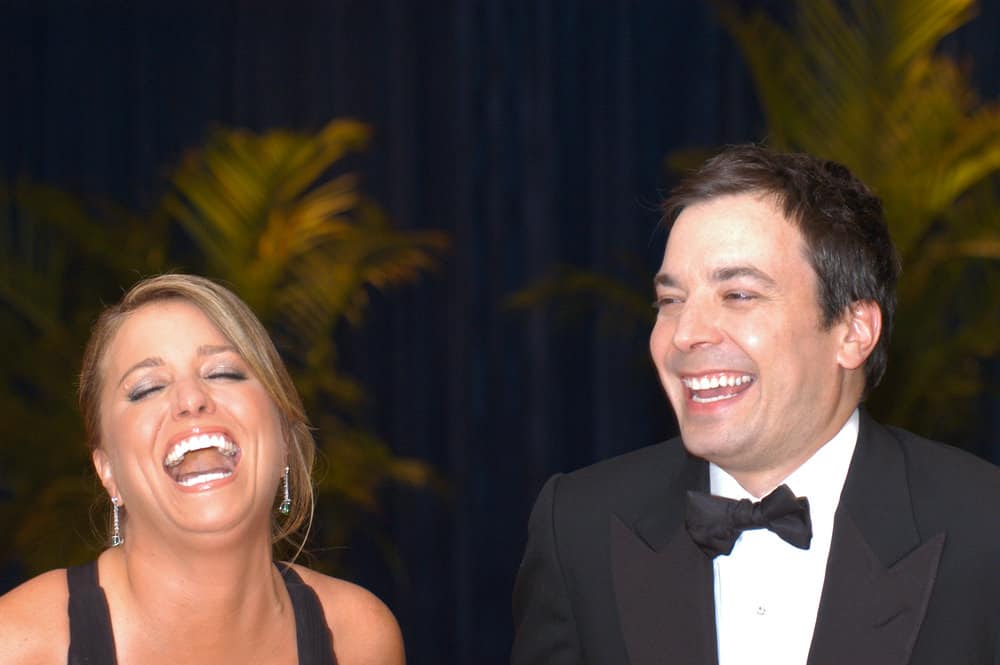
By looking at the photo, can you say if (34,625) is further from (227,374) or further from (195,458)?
(227,374)

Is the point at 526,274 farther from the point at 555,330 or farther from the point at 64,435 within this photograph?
the point at 64,435

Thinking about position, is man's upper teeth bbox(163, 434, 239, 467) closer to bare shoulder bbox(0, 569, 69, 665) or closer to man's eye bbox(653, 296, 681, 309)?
bare shoulder bbox(0, 569, 69, 665)

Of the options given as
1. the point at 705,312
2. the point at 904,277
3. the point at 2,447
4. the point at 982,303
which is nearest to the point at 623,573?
the point at 705,312

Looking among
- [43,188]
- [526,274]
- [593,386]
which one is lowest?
[593,386]

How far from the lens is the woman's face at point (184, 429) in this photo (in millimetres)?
2598

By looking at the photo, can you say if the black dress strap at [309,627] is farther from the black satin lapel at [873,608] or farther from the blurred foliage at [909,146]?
the blurred foliage at [909,146]

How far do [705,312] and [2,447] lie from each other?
3.30 metres

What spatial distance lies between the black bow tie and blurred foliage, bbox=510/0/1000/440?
7.25ft

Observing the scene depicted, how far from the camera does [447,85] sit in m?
6.96

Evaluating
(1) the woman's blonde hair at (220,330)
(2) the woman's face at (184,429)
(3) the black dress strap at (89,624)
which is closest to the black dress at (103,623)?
(3) the black dress strap at (89,624)

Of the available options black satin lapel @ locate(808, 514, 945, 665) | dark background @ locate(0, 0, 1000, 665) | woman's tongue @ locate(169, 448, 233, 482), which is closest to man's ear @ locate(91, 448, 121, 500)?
woman's tongue @ locate(169, 448, 233, 482)

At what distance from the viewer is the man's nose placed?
Answer: 2.60 m

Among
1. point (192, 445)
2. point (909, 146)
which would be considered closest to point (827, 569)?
point (192, 445)

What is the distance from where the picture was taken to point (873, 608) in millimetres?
2527
